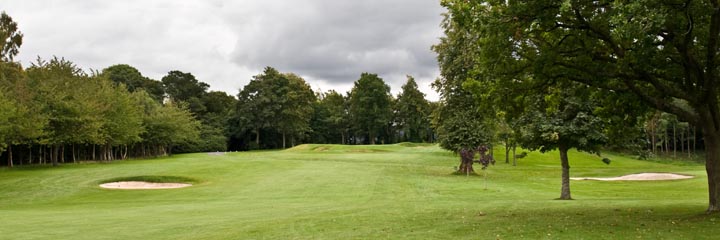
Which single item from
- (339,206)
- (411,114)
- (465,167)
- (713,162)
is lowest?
(339,206)

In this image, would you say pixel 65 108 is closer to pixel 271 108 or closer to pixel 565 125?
pixel 565 125

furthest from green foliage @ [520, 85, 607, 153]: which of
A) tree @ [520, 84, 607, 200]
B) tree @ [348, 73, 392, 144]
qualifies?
tree @ [348, 73, 392, 144]

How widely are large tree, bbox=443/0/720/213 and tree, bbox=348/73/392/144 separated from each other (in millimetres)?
99776

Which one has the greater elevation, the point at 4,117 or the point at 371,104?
the point at 371,104

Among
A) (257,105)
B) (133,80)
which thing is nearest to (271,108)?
(257,105)

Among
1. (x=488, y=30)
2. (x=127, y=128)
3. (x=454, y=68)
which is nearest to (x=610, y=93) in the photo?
(x=488, y=30)

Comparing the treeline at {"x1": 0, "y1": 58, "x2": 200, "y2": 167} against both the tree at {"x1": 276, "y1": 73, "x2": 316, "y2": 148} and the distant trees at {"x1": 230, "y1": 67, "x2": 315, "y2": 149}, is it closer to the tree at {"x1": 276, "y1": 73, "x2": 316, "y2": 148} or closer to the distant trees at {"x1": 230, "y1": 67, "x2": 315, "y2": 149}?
the distant trees at {"x1": 230, "y1": 67, "x2": 315, "y2": 149}

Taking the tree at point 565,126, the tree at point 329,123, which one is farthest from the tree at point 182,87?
the tree at point 565,126

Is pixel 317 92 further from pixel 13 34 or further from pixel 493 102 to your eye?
pixel 493 102

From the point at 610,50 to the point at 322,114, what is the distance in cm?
11074

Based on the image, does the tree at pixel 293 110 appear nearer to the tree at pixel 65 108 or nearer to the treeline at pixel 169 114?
the treeline at pixel 169 114

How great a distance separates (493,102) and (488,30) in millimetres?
2933

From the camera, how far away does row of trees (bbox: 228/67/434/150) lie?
342 ft

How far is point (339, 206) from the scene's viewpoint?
71.3ft
